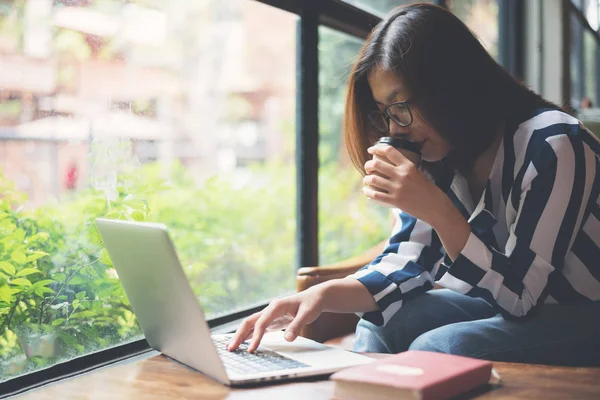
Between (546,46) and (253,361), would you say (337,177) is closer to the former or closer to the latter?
(253,361)

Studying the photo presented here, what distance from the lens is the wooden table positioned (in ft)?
3.01

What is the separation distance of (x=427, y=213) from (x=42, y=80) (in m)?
0.82

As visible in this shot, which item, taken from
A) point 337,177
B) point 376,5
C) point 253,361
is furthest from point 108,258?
point 376,5

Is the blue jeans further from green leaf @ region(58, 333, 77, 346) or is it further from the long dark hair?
green leaf @ region(58, 333, 77, 346)

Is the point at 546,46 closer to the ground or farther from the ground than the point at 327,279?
farther from the ground

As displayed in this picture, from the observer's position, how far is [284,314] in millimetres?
1234

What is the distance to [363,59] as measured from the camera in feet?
4.72

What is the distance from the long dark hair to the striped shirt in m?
0.06

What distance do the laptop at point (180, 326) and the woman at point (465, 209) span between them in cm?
6

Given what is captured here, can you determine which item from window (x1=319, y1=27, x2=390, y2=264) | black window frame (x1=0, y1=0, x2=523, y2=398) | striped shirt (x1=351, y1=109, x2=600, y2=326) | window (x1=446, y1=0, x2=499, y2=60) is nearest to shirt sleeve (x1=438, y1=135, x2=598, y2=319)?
striped shirt (x1=351, y1=109, x2=600, y2=326)

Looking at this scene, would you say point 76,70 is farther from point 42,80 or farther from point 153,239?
point 153,239

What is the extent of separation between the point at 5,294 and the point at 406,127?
0.84m

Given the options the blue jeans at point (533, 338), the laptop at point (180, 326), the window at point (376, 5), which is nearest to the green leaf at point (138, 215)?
the laptop at point (180, 326)

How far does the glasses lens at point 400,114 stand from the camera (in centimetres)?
137
